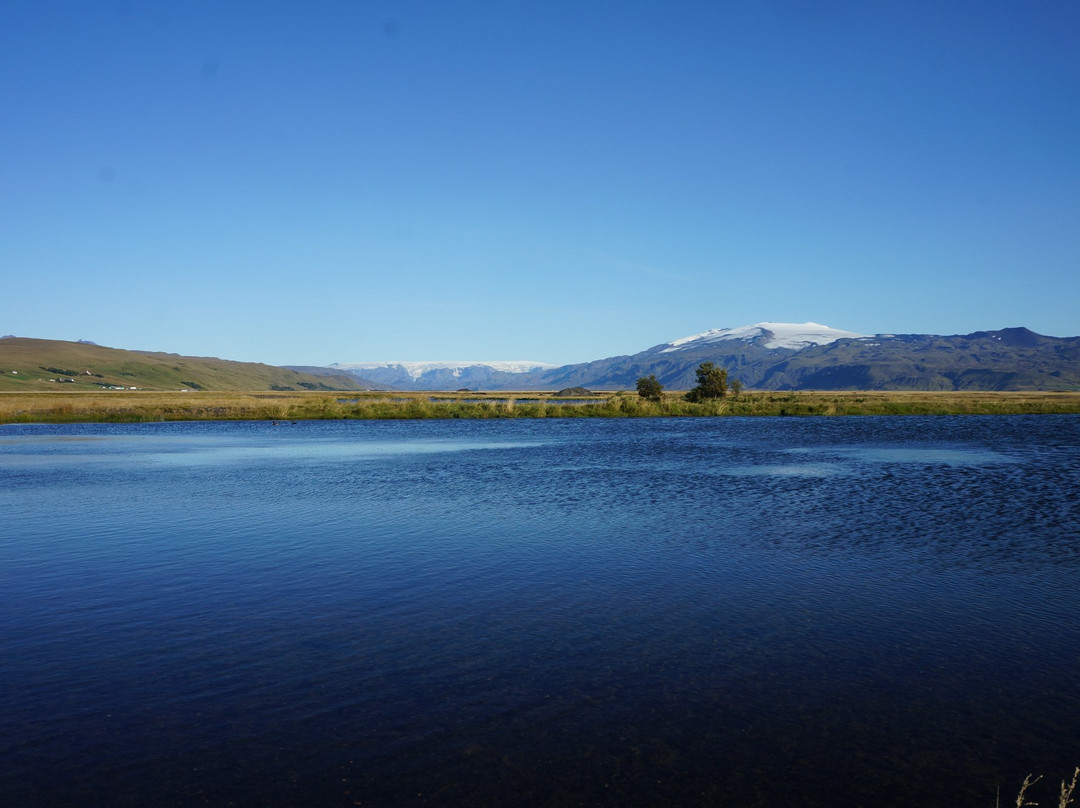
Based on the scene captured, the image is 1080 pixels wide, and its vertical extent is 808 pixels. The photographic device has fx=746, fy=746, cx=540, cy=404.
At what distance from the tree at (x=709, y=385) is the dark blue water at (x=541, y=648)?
6438cm

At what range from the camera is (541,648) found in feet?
35.1

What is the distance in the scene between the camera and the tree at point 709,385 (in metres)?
89.7

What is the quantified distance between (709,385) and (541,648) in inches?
3217

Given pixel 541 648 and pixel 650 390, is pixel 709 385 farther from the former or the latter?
pixel 541 648

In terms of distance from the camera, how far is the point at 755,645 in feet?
35.2

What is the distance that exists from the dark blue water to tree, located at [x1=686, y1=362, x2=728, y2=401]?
6438 centimetres

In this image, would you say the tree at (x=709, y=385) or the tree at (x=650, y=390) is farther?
the tree at (x=709, y=385)

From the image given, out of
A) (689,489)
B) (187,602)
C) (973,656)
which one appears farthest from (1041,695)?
(689,489)

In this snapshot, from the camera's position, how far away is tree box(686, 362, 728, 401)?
294ft

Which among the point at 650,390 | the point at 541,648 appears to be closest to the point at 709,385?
the point at 650,390

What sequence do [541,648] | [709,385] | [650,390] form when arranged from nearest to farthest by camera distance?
1. [541,648]
2. [709,385]
3. [650,390]

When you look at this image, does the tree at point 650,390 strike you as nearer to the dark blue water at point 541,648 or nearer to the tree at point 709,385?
the tree at point 709,385

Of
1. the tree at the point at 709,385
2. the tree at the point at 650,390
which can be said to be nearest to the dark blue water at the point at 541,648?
the tree at the point at 650,390

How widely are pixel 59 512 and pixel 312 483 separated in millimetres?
8784
